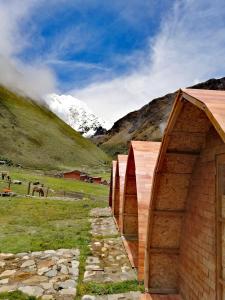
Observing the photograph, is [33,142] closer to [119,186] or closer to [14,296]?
[119,186]

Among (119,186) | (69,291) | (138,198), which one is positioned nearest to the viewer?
(69,291)

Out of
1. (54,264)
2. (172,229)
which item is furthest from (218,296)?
(54,264)

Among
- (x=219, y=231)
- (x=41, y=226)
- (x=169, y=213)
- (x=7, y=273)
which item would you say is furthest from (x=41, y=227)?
(x=219, y=231)

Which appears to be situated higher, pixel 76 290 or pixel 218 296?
pixel 218 296

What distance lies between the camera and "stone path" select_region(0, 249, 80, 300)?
26.6ft

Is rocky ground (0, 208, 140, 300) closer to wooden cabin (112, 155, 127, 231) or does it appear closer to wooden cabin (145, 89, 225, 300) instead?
wooden cabin (145, 89, 225, 300)

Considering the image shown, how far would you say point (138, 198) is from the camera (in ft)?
32.9

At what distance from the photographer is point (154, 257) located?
797 centimetres

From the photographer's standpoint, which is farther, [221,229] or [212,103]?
[221,229]

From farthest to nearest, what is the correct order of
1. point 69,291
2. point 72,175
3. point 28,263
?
1. point 72,175
2. point 28,263
3. point 69,291

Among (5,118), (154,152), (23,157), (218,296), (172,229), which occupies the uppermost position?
(5,118)

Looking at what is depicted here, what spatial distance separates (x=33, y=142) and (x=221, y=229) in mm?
104465

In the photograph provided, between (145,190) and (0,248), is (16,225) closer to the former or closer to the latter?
(0,248)

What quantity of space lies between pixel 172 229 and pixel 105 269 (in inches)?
111
